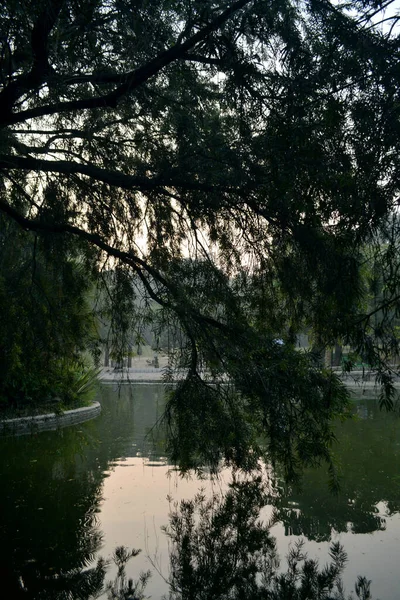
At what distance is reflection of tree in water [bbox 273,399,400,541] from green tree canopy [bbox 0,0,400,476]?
35.3 inches

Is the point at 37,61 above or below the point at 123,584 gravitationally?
above

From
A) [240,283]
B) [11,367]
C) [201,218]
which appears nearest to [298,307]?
[240,283]

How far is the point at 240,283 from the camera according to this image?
5.61 metres

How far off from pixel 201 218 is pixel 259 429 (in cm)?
194

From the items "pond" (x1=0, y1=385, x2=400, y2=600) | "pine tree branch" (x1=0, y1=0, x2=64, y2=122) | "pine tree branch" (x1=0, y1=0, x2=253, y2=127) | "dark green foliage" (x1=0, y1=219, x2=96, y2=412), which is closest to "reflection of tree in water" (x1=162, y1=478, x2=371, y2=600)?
"pond" (x1=0, y1=385, x2=400, y2=600)

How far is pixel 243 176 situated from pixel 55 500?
4959 millimetres

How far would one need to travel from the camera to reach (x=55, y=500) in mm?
7418

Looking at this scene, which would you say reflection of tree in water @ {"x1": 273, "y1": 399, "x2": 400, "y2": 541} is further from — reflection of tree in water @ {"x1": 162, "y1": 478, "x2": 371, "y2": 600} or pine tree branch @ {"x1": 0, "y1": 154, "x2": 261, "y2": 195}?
pine tree branch @ {"x1": 0, "y1": 154, "x2": 261, "y2": 195}

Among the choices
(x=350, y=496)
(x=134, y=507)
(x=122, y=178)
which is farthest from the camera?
(x=350, y=496)

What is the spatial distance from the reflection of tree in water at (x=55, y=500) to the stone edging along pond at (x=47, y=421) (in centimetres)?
28

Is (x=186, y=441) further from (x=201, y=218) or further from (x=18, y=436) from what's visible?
(x=18, y=436)

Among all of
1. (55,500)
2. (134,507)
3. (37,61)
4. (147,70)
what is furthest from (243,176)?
(55,500)

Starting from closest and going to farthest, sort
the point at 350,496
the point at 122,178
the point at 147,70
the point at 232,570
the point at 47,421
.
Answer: the point at 147,70
the point at 232,570
the point at 122,178
the point at 350,496
the point at 47,421

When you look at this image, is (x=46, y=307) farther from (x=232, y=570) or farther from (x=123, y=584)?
(x=232, y=570)
